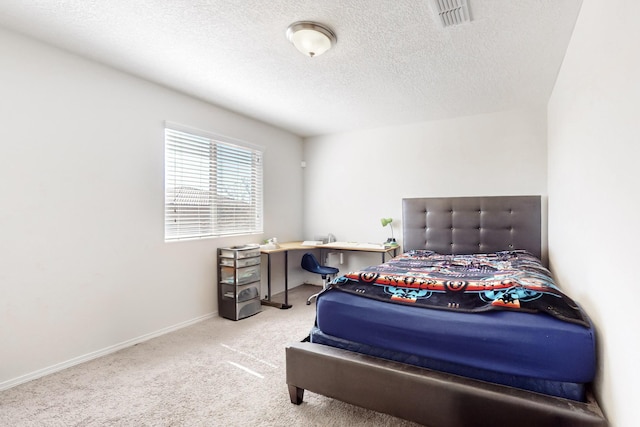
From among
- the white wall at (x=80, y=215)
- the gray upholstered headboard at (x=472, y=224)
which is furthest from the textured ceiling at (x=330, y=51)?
the gray upholstered headboard at (x=472, y=224)

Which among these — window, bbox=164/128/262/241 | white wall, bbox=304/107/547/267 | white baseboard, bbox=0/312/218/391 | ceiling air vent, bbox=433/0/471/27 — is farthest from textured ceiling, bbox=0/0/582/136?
white baseboard, bbox=0/312/218/391

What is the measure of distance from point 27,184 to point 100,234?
1.96ft

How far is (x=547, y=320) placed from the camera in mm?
1379

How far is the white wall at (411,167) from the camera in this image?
3.56 meters

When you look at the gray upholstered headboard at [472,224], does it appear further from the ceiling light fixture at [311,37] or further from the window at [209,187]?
the ceiling light fixture at [311,37]

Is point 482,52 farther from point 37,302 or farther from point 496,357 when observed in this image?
point 37,302

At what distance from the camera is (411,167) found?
4188mm

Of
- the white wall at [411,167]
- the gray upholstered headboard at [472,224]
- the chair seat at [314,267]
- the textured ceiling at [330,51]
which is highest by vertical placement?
the textured ceiling at [330,51]

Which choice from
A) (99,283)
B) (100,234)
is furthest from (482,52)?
(99,283)

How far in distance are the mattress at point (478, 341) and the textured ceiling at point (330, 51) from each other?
1820mm

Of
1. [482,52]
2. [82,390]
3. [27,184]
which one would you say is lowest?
[82,390]

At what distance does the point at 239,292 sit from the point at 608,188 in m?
3.14

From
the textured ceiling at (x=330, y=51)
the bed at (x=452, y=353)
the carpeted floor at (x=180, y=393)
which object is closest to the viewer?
the bed at (x=452, y=353)

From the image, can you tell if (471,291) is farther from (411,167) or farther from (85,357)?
(85,357)
